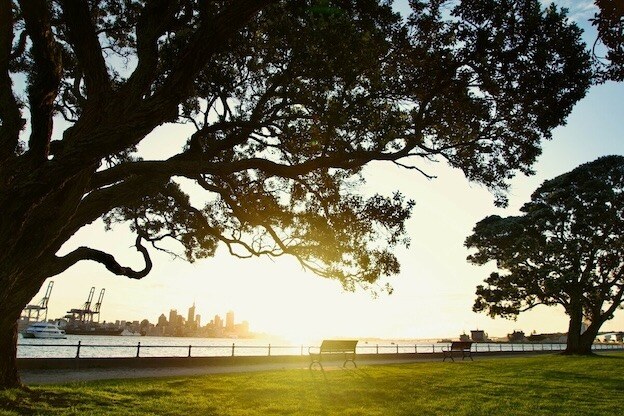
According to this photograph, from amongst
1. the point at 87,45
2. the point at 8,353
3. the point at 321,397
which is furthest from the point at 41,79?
the point at 321,397

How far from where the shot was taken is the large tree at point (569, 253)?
30188 millimetres

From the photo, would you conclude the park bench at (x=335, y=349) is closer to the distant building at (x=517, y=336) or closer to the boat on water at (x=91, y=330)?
the distant building at (x=517, y=336)

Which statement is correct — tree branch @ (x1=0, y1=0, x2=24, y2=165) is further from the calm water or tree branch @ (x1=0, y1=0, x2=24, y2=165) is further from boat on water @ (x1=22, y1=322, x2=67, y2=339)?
boat on water @ (x1=22, y1=322, x2=67, y2=339)

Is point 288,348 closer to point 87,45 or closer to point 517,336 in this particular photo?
point 87,45

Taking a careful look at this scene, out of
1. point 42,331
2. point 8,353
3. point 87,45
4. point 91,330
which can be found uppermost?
point 87,45

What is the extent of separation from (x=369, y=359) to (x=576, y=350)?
1774cm

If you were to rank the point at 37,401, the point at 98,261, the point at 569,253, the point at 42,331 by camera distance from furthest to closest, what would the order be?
the point at 42,331, the point at 569,253, the point at 98,261, the point at 37,401

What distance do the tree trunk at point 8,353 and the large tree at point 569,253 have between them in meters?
29.4

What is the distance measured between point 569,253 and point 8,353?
32.2 metres

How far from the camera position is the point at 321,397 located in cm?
936

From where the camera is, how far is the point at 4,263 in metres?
5.27

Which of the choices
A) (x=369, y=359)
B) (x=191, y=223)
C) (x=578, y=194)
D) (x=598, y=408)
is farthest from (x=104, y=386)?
(x=578, y=194)

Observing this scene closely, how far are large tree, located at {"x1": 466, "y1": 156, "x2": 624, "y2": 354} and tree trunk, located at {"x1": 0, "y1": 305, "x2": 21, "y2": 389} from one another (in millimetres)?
29412

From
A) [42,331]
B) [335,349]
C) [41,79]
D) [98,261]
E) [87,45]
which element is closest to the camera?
[41,79]
